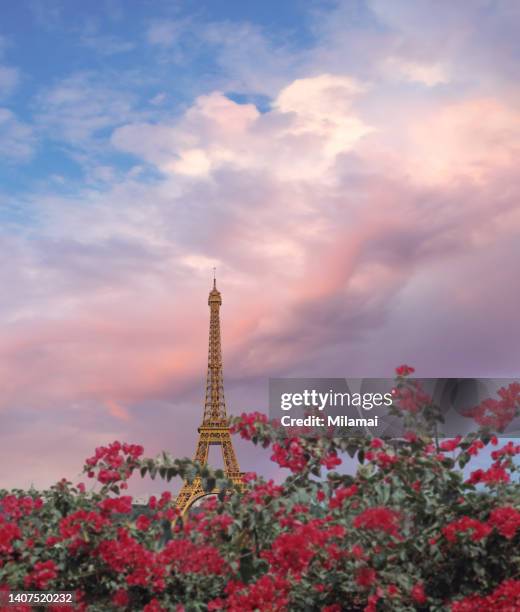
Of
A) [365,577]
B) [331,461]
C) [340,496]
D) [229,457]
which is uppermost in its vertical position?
[229,457]

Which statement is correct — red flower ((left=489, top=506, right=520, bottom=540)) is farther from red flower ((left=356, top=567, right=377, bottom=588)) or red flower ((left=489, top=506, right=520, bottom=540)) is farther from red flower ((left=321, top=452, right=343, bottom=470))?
red flower ((left=321, top=452, right=343, bottom=470))

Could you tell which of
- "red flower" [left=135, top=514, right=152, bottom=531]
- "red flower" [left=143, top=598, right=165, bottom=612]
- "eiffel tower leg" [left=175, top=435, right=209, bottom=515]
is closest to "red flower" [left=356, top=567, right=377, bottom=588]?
"red flower" [left=143, top=598, right=165, bottom=612]

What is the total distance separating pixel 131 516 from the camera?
7.11m

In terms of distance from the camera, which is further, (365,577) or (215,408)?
(215,408)

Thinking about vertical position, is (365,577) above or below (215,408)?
below

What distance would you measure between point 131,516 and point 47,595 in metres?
0.98

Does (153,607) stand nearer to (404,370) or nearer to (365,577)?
(365,577)

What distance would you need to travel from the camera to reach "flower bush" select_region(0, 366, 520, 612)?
6.38 metres

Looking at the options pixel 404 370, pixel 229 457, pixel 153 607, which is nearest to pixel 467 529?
pixel 404 370

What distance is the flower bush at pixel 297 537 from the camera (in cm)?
638

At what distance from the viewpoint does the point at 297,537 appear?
625cm

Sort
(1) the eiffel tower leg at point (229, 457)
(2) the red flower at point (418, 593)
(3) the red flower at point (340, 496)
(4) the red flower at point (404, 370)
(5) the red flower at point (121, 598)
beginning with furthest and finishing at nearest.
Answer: (1) the eiffel tower leg at point (229, 457) < (4) the red flower at point (404, 370) < (3) the red flower at point (340, 496) < (5) the red flower at point (121, 598) < (2) the red flower at point (418, 593)

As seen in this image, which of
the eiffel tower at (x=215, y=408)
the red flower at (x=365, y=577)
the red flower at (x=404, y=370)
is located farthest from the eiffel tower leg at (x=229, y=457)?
the red flower at (x=365, y=577)

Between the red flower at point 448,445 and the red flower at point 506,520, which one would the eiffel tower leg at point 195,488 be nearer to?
the red flower at point 448,445
